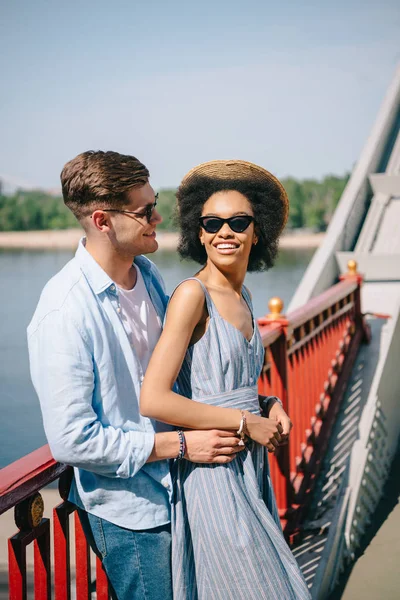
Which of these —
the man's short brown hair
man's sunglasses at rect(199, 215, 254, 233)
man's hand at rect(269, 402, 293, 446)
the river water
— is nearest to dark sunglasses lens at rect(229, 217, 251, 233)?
man's sunglasses at rect(199, 215, 254, 233)

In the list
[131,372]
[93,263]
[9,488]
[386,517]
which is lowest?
[386,517]

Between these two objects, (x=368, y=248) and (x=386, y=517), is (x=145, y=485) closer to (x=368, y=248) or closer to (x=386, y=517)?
(x=386, y=517)

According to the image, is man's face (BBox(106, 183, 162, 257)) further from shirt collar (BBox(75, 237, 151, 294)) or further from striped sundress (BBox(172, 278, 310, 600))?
striped sundress (BBox(172, 278, 310, 600))

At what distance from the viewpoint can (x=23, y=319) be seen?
18156 mm

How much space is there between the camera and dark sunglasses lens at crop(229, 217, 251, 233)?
202cm

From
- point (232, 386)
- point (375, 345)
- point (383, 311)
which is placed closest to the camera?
point (232, 386)

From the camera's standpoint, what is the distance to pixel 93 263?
69.3 inches

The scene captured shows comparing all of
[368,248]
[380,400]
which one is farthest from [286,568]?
[368,248]

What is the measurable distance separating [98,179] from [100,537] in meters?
0.89

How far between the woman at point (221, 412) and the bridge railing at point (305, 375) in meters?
1.30

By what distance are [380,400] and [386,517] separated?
864mm

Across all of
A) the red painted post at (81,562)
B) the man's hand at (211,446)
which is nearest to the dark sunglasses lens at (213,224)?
the man's hand at (211,446)

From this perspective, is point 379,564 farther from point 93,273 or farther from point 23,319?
point 23,319

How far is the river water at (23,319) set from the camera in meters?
3.61
